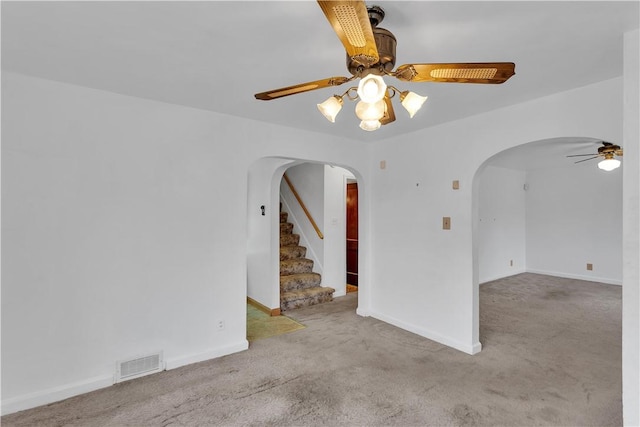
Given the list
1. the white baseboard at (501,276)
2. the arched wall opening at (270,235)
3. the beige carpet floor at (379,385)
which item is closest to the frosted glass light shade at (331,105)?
the beige carpet floor at (379,385)

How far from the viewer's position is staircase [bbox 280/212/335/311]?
4.60 metres

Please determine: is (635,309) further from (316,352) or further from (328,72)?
(316,352)

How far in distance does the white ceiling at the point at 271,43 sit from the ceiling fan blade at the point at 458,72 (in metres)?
0.32

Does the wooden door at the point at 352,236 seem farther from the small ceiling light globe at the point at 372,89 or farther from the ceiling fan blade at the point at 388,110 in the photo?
the small ceiling light globe at the point at 372,89

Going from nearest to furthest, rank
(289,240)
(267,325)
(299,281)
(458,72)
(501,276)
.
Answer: (458,72) < (267,325) < (299,281) < (289,240) < (501,276)

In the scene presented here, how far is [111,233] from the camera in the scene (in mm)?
2521

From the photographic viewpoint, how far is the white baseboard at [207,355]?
A: 9.12 ft

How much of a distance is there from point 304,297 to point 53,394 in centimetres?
288

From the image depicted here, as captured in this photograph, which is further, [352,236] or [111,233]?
[352,236]

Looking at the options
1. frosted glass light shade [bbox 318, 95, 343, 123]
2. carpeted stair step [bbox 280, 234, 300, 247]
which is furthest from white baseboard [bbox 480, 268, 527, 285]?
frosted glass light shade [bbox 318, 95, 343, 123]

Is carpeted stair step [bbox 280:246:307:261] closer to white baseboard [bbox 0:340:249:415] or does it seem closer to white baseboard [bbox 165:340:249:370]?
white baseboard [bbox 165:340:249:370]

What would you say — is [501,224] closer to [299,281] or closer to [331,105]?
[299,281]

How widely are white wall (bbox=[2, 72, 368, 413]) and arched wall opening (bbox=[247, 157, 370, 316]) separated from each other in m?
1.16

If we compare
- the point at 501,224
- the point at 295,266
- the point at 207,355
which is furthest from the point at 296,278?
the point at 501,224
